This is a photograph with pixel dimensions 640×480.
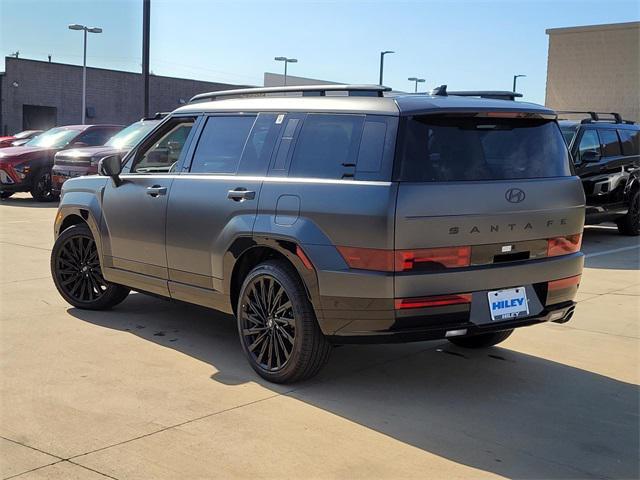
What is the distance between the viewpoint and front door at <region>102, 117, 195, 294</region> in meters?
5.61

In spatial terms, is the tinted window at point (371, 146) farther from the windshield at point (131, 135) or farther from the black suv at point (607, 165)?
the windshield at point (131, 135)

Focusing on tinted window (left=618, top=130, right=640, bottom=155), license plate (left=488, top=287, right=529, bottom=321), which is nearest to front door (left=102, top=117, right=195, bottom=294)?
license plate (left=488, top=287, right=529, bottom=321)

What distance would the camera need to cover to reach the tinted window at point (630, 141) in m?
12.6

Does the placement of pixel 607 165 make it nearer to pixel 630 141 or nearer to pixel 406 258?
pixel 630 141

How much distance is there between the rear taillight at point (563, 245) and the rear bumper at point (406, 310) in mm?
273

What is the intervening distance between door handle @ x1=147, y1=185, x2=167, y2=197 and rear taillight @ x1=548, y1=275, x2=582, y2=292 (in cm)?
288

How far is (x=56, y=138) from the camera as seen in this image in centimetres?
1731

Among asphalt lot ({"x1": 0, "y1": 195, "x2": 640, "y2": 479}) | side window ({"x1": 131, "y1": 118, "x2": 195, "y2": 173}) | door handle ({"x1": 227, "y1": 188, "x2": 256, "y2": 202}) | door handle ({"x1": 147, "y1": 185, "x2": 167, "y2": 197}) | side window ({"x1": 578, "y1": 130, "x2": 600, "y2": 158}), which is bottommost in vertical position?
asphalt lot ({"x1": 0, "y1": 195, "x2": 640, "y2": 479})

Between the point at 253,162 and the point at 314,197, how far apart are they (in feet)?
2.49

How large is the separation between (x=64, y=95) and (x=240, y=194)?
4265cm

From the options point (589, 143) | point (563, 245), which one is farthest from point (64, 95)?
point (563, 245)

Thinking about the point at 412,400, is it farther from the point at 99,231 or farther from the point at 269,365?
the point at 99,231

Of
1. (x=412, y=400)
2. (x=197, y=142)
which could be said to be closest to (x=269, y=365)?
(x=412, y=400)

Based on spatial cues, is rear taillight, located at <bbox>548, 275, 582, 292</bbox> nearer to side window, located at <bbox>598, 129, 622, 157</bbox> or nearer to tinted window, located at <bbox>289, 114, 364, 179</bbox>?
tinted window, located at <bbox>289, 114, 364, 179</bbox>
